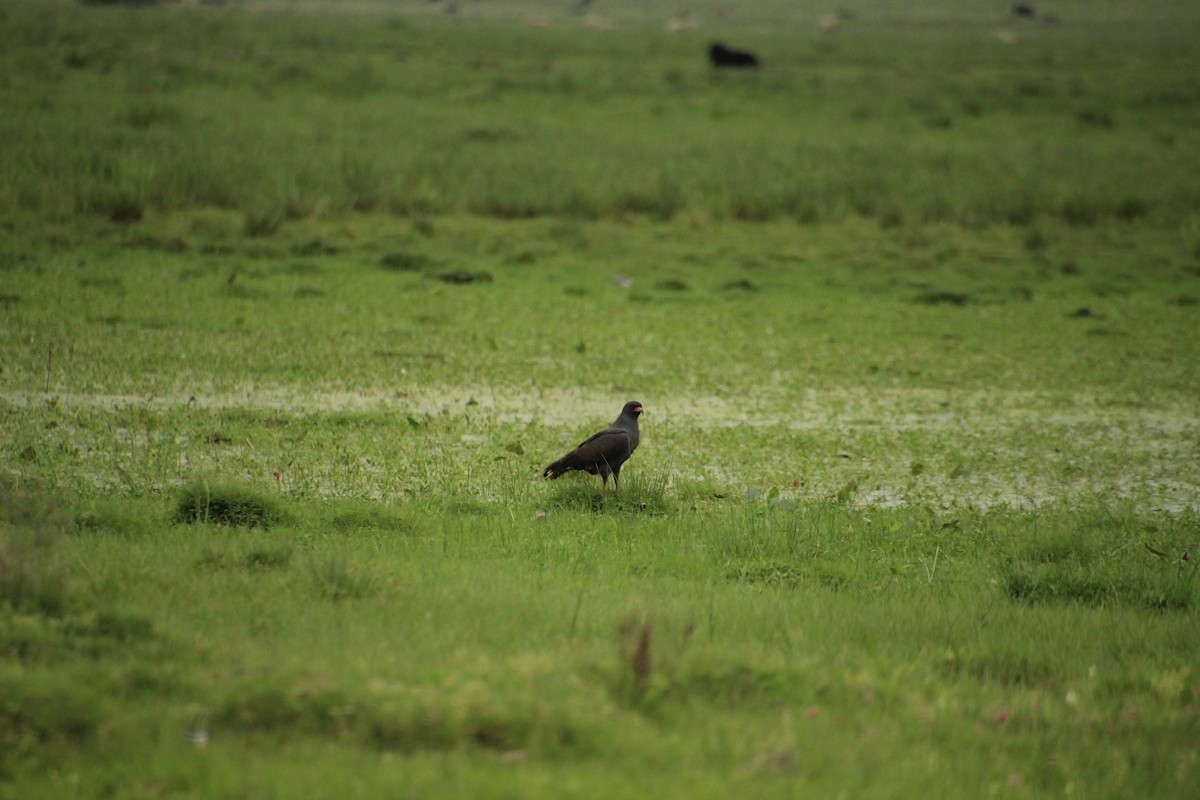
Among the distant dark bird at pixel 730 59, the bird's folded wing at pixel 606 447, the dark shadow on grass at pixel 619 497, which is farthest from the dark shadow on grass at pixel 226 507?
the distant dark bird at pixel 730 59

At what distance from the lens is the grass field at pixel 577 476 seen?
15.2 ft

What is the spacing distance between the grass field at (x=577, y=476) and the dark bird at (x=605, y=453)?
0.16 meters

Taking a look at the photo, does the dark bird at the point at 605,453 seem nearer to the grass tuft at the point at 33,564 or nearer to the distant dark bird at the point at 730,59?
the grass tuft at the point at 33,564

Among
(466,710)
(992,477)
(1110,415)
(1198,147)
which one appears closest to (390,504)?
(466,710)

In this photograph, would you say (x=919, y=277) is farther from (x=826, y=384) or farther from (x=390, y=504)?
(x=390, y=504)

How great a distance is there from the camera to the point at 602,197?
76.7 ft

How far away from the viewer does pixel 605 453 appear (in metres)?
8.20

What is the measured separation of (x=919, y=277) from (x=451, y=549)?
1419 cm

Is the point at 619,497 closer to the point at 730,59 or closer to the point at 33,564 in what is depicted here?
the point at 33,564

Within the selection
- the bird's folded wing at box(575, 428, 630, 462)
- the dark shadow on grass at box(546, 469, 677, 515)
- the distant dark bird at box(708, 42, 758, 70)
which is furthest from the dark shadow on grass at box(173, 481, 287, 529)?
the distant dark bird at box(708, 42, 758, 70)

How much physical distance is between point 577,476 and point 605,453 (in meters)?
0.58

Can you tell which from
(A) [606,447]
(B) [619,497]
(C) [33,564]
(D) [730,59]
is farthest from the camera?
(D) [730,59]

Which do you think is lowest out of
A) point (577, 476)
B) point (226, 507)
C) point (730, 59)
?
point (577, 476)

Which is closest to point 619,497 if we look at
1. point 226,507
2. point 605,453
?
point 605,453
